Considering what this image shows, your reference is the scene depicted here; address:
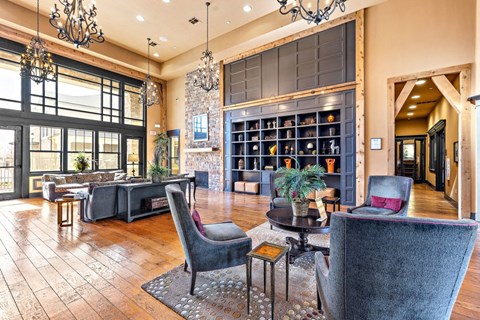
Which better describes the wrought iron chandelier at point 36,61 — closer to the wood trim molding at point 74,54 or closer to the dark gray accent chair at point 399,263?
the wood trim molding at point 74,54

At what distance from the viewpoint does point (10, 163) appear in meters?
6.95

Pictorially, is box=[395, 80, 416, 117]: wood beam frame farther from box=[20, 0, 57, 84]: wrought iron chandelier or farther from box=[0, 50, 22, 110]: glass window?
box=[0, 50, 22, 110]: glass window

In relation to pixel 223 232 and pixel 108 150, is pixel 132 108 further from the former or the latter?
pixel 223 232

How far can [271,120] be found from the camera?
789 cm

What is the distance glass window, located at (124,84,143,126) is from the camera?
395 inches

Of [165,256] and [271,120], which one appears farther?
[271,120]

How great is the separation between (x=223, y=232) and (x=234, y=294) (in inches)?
23.5

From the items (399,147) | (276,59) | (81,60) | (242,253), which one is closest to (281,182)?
(242,253)

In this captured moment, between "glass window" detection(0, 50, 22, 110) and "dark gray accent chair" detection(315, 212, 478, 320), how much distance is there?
9549 mm

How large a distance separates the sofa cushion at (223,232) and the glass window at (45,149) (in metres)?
7.91

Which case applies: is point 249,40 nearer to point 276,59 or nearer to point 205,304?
point 276,59

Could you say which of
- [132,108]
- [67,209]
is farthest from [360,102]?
[132,108]

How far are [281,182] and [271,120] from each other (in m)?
5.36

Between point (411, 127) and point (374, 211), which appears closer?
point (374, 211)
